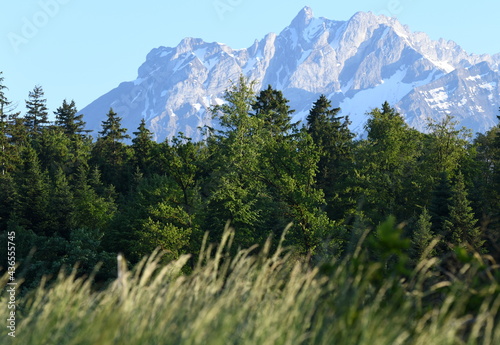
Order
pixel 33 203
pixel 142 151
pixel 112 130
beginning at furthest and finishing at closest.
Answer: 1. pixel 112 130
2. pixel 142 151
3. pixel 33 203

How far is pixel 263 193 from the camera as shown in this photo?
3919cm

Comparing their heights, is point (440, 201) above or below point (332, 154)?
below

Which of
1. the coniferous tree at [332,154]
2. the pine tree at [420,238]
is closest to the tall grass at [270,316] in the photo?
the pine tree at [420,238]

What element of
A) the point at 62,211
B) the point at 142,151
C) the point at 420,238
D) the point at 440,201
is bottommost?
the point at 420,238

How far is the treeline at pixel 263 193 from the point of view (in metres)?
38.7

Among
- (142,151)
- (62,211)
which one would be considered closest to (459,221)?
(62,211)

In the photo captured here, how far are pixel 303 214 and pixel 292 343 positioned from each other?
3421 centimetres

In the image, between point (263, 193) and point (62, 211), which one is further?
point (62, 211)

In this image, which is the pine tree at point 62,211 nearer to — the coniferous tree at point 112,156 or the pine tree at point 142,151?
the coniferous tree at point 112,156

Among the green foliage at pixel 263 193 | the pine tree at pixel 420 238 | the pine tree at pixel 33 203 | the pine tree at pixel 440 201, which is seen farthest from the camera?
the pine tree at pixel 33 203

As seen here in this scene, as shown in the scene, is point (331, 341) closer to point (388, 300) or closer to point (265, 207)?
point (388, 300)

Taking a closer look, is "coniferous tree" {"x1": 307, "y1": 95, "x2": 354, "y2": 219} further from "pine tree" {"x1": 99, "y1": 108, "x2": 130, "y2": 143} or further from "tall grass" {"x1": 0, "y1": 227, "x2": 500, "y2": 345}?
"tall grass" {"x1": 0, "y1": 227, "x2": 500, "y2": 345}

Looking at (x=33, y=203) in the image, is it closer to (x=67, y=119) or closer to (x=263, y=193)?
(x=263, y=193)

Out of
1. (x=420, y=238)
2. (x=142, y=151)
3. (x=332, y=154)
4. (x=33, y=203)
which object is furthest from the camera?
(x=142, y=151)
